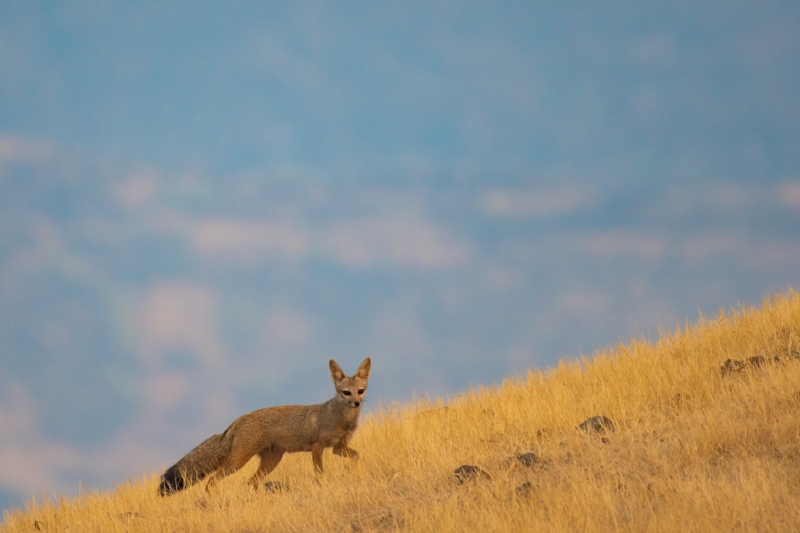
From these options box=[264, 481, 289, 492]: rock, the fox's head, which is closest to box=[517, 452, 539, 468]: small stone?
the fox's head

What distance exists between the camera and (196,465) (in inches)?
428

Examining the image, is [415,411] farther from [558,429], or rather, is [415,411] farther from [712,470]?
[712,470]

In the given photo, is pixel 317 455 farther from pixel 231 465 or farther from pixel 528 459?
pixel 528 459

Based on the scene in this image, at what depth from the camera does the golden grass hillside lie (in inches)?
289

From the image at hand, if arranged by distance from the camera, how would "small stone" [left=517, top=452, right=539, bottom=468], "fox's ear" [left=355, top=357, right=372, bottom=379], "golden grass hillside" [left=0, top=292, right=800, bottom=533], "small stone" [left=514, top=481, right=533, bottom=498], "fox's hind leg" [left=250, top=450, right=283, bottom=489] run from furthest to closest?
"fox's hind leg" [left=250, top=450, right=283, bottom=489], "fox's ear" [left=355, top=357, right=372, bottom=379], "small stone" [left=517, top=452, right=539, bottom=468], "small stone" [left=514, top=481, right=533, bottom=498], "golden grass hillside" [left=0, top=292, right=800, bottom=533]

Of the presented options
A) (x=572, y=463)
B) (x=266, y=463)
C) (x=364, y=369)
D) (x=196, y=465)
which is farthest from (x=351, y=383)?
(x=572, y=463)

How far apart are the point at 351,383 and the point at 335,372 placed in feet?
1.22

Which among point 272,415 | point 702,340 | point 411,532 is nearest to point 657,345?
point 702,340

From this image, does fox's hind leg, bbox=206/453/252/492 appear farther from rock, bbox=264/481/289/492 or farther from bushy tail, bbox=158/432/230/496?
rock, bbox=264/481/289/492

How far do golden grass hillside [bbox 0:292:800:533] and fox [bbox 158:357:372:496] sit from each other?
12.3 inches

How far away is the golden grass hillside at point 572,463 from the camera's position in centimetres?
734

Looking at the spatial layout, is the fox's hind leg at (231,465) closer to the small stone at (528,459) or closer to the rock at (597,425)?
the small stone at (528,459)

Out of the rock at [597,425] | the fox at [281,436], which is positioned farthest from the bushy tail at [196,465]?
the rock at [597,425]

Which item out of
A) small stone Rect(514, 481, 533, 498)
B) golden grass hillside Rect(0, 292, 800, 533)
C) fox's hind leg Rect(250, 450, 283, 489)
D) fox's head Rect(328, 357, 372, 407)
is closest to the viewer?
golden grass hillside Rect(0, 292, 800, 533)
